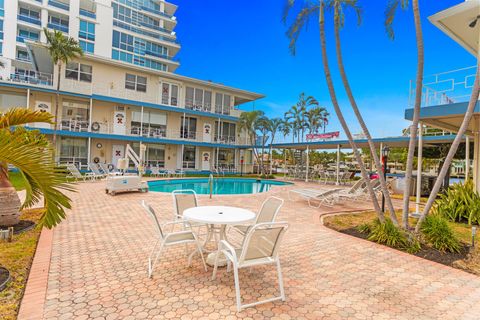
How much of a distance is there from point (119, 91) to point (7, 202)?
711 inches

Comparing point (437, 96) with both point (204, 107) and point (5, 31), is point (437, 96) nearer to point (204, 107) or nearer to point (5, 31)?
point (204, 107)

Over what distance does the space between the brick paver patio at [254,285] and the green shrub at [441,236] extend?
82 centimetres

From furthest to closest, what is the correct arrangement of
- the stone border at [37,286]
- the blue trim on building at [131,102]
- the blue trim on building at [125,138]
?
1. the blue trim on building at [125,138]
2. the blue trim on building at [131,102]
3. the stone border at [37,286]

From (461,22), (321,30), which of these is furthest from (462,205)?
(321,30)

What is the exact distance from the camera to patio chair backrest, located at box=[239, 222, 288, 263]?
277 centimetres

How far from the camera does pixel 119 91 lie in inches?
835

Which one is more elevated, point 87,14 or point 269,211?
point 87,14

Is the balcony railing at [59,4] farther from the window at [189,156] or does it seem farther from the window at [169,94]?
the window at [189,156]

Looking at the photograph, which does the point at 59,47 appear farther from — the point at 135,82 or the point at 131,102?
the point at 135,82

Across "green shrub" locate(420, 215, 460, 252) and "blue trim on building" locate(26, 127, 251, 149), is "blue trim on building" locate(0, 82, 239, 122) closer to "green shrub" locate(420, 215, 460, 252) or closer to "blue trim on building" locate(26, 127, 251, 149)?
"blue trim on building" locate(26, 127, 251, 149)

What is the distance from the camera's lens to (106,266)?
3.75 m

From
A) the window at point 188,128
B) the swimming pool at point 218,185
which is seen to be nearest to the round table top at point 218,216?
the swimming pool at point 218,185

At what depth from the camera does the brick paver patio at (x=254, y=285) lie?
2.75 metres

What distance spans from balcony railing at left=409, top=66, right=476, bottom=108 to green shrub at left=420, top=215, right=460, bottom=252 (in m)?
4.20
